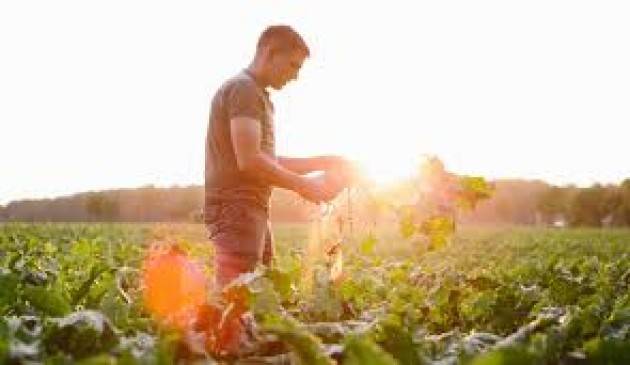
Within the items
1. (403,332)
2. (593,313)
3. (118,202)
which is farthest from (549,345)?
(118,202)

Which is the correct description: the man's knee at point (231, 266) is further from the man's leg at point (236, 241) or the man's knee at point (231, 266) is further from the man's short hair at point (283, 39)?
the man's short hair at point (283, 39)

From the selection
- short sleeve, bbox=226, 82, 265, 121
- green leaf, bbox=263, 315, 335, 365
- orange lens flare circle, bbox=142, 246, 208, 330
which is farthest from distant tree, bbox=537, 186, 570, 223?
green leaf, bbox=263, 315, 335, 365

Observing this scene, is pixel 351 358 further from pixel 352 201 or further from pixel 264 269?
pixel 352 201

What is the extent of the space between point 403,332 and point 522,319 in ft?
7.59

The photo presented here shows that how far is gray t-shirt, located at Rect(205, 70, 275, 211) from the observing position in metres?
4.78

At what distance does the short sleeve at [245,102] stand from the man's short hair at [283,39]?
22 cm

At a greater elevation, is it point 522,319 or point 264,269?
point 264,269

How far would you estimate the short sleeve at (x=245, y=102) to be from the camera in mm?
4645

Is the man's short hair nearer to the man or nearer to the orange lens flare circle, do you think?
the man

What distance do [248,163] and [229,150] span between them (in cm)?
33

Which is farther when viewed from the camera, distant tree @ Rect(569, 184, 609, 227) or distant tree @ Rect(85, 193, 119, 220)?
distant tree @ Rect(85, 193, 119, 220)

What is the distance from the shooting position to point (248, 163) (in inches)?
181

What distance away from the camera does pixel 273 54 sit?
4.76m

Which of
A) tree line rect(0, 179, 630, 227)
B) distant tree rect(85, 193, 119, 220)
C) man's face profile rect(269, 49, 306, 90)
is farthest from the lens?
distant tree rect(85, 193, 119, 220)
